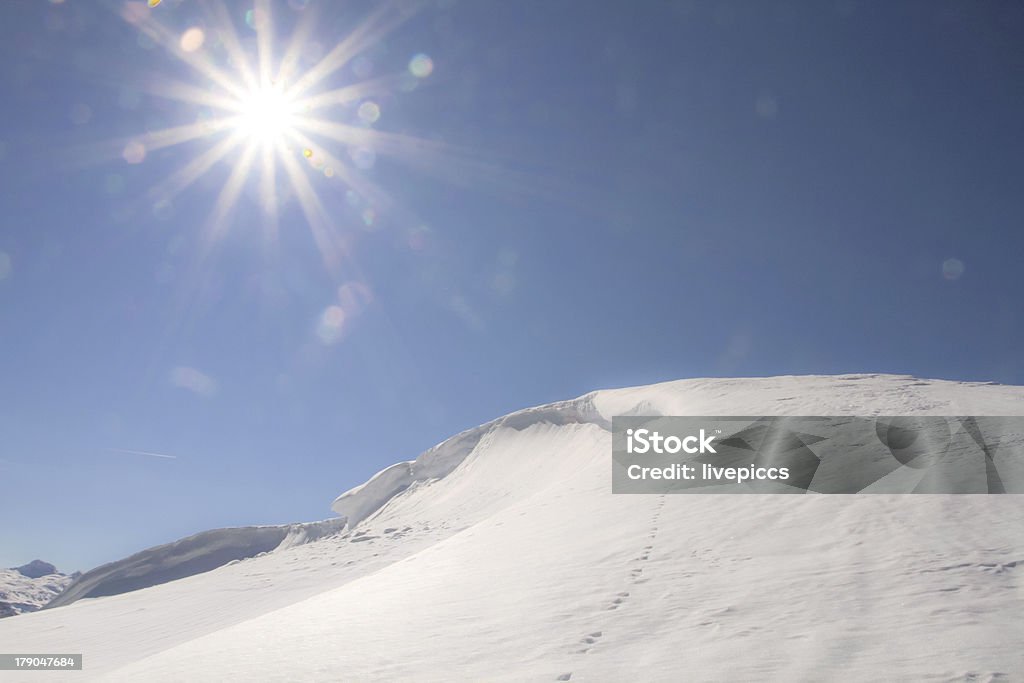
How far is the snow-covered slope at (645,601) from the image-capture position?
5277 mm

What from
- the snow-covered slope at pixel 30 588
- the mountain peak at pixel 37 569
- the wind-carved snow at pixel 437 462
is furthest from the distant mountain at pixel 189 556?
the mountain peak at pixel 37 569

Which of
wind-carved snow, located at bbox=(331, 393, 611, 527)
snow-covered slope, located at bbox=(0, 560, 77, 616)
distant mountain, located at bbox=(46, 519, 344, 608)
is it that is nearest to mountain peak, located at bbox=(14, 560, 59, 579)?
snow-covered slope, located at bbox=(0, 560, 77, 616)

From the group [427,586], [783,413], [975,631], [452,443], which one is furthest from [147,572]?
[975,631]

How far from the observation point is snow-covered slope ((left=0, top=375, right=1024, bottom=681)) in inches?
208

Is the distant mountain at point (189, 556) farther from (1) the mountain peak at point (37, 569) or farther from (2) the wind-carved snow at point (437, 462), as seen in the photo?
(1) the mountain peak at point (37, 569)

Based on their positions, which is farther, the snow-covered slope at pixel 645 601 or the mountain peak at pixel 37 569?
the mountain peak at pixel 37 569

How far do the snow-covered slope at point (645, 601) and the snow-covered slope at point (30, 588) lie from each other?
25731 millimetres

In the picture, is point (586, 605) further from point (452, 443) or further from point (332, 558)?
point (452, 443)

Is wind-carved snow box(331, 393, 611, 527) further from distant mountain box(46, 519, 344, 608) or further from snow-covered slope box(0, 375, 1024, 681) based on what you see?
snow-covered slope box(0, 375, 1024, 681)

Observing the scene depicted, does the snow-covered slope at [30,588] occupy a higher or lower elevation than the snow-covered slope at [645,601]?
lower

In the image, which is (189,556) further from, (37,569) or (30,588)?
(37,569)

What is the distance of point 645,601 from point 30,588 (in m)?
87.2

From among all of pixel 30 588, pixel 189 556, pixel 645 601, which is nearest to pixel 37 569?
pixel 30 588

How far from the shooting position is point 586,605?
7117 mm
